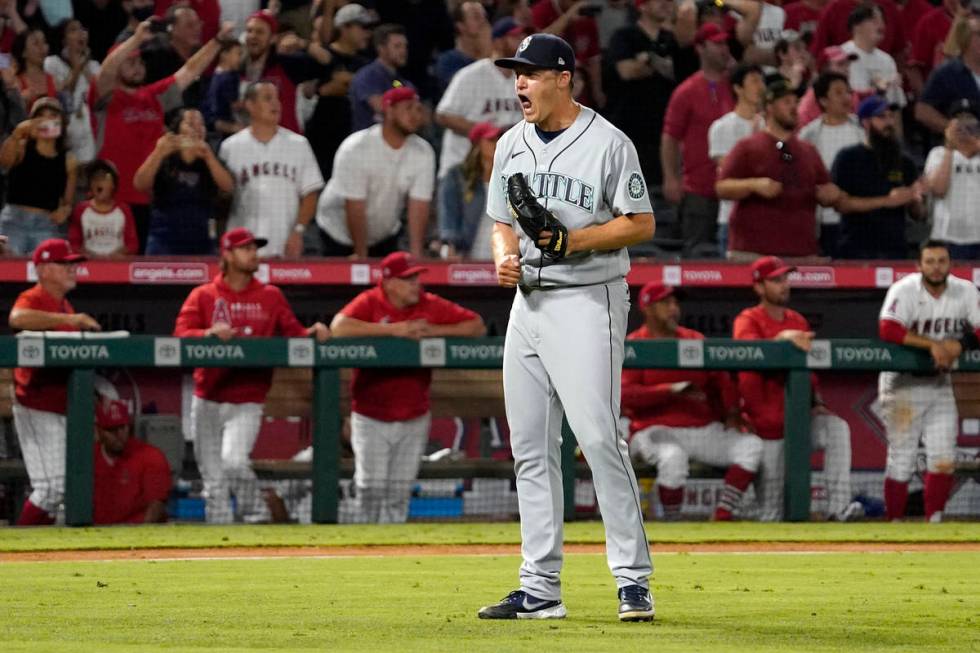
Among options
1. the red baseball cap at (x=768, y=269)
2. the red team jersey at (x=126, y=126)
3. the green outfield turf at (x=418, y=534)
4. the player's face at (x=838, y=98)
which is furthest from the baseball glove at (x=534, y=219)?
the player's face at (x=838, y=98)

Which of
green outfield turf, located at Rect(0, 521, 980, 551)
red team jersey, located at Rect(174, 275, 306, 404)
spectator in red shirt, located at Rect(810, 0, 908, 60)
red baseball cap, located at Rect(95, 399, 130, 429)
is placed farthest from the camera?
spectator in red shirt, located at Rect(810, 0, 908, 60)

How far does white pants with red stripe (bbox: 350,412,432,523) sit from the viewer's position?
1007cm

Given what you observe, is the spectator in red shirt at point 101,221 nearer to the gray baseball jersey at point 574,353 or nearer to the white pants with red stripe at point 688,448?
the white pants with red stripe at point 688,448

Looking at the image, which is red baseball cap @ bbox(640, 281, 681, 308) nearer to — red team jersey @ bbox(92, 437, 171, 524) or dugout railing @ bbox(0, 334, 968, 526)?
dugout railing @ bbox(0, 334, 968, 526)

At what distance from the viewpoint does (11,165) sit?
1099 cm

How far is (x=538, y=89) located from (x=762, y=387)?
5.51m

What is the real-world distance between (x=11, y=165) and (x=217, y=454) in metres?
2.54

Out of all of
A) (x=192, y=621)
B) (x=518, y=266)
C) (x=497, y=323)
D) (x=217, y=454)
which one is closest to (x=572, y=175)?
(x=518, y=266)

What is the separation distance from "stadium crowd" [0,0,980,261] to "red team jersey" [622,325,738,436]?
53.6 inches

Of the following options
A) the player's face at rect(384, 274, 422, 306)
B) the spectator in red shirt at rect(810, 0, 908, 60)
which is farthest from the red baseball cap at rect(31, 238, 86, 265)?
the spectator in red shirt at rect(810, 0, 908, 60)

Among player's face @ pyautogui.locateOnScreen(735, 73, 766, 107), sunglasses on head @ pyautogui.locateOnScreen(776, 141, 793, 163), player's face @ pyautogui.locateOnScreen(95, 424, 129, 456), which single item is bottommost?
player's face @ pyautogui.locateOnScreen(95, 424, 129, 456)

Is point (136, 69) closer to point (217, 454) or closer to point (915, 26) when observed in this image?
point (217, 454)

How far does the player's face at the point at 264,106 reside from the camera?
448 inches

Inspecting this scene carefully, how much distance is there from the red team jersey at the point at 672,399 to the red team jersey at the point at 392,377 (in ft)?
3.52
